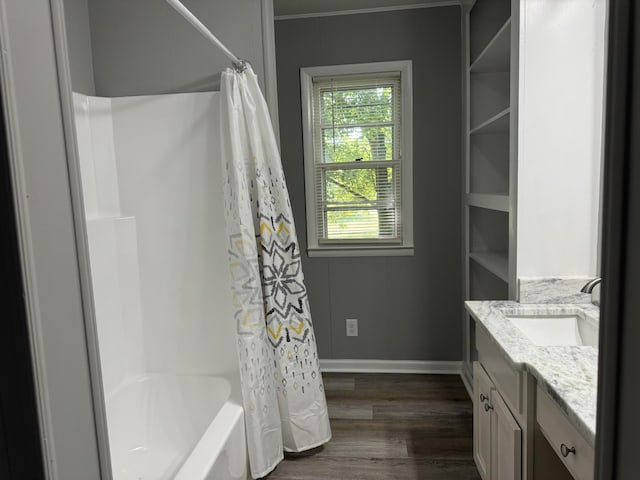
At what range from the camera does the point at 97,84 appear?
7.52 ft

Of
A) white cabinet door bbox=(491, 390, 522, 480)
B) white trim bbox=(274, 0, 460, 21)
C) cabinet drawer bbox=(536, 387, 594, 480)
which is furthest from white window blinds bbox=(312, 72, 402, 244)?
cabinet drawer bbox=(536, 387, 594, 480)

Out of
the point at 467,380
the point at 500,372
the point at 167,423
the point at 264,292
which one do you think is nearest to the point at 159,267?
the point at 264,292

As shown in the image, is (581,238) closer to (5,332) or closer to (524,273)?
(524,273)

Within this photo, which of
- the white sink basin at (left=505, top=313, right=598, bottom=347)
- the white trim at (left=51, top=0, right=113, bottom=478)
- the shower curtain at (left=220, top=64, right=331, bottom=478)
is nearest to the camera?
the white trim at (left=51, top=0, right=113, bottom=478)

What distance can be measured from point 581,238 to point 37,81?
2.06m

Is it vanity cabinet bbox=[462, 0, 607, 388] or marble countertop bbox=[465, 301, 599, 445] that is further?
vanity cabinet bbox=[462, 0, 607, 388]

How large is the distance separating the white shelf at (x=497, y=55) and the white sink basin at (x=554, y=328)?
133 cm

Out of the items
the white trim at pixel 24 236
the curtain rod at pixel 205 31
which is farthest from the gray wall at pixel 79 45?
the white trim at pixel 24 236

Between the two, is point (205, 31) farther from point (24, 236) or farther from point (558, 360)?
point (558, 360)

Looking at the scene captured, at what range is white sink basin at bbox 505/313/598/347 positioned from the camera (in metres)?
1.77

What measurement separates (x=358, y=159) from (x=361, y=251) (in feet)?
2.16

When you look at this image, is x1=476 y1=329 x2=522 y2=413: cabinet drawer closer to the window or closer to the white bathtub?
the white bathtub

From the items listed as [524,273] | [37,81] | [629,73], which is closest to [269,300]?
A: [524,273]

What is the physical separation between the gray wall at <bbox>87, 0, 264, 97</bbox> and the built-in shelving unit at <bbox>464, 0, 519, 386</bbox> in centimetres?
133
